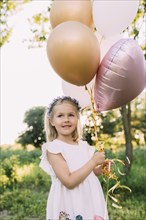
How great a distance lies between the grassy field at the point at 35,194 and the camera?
4449 mm

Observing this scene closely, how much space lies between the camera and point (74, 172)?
7.02ft

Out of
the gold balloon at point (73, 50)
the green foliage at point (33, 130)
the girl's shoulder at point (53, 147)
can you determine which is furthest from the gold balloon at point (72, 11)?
the green foliage at point (33, 130)

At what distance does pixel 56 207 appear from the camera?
2215 millimetres

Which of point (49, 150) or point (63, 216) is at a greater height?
point (49, 150)

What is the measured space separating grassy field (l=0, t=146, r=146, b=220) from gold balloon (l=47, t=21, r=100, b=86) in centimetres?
229

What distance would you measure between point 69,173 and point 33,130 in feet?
45.6

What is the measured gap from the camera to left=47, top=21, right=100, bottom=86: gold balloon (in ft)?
6.65

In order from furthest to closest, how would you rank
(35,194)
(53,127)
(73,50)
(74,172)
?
(35,194)
(53,127)
(74,172)
(73,50)

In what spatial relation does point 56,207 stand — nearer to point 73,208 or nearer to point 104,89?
point 73,208

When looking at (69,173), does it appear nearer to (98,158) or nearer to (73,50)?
(98,158)

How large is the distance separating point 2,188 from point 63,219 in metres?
3.75

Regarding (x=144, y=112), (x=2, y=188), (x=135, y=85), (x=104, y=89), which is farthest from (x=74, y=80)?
(x=144, y=112)

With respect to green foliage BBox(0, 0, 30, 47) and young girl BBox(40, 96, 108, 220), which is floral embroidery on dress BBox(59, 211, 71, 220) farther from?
green foliage BBox(0, 0, 30, 47)

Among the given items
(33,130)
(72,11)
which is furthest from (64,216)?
(33,130)
